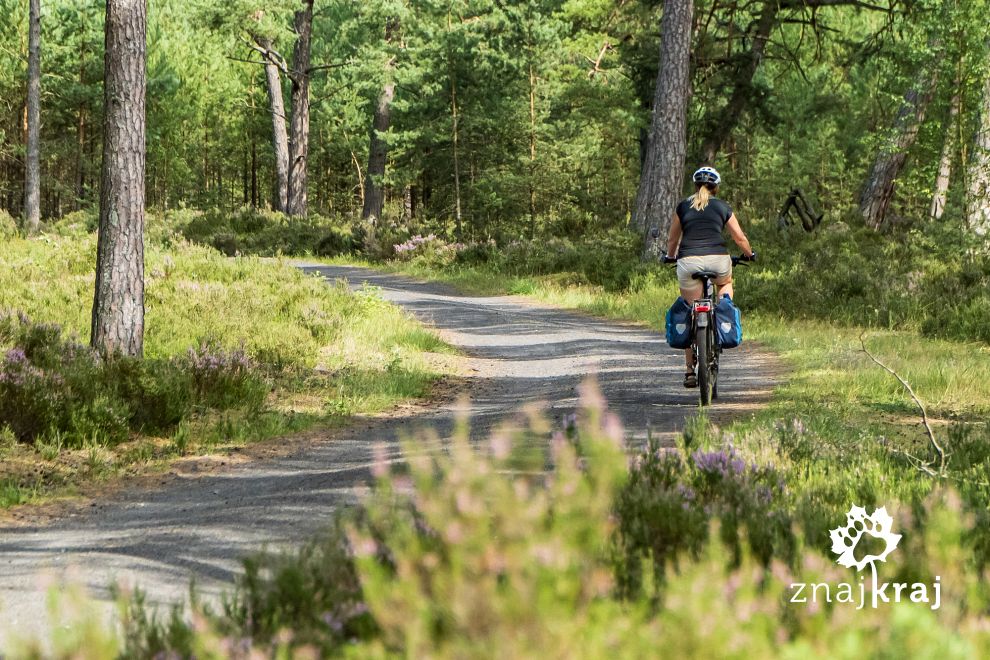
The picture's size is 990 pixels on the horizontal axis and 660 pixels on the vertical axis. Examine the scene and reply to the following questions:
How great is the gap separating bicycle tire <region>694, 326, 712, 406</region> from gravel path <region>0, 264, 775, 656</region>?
16cm

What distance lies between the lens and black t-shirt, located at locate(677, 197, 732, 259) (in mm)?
9750

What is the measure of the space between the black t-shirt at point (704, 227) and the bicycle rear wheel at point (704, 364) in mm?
734

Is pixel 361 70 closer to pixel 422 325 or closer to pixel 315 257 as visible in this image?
pixel 315 257

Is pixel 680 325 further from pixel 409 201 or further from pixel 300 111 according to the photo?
pixel 409 201

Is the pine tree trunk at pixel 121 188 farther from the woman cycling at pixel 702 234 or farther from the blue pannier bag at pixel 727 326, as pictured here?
the blue pannier bag at pixel 727 326

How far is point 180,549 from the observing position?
5.82 meters

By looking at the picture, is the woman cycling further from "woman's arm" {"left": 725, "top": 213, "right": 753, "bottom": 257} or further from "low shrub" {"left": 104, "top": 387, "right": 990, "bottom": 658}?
"low shrub" {"left": 104, "top": 387, "right": 990, "bottom": 658}

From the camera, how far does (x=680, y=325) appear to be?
32.5 ft

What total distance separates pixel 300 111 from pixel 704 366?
102 feet

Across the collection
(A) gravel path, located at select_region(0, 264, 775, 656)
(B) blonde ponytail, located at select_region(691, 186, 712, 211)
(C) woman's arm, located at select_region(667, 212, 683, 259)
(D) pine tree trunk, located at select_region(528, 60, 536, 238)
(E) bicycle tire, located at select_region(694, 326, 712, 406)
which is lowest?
(A) gravel path, located at select_region(0, 264, 775, 656)

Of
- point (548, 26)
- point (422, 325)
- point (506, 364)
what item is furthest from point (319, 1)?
point (506, 364)

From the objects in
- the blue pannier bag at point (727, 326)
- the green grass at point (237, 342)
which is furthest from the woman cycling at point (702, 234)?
the green grass at point (237, 342)

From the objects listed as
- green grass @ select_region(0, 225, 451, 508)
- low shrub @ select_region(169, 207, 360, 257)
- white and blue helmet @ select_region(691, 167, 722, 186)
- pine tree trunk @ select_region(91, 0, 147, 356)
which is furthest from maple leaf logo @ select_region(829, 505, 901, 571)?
low shrub @ select_region(169, 207, 360, 257)

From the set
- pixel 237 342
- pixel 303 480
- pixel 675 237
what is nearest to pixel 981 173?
pixel 675 237
